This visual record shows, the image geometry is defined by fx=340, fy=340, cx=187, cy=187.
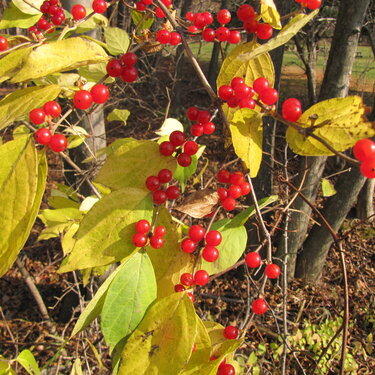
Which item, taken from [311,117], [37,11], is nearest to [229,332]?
[311,117]

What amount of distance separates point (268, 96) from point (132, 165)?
323mm

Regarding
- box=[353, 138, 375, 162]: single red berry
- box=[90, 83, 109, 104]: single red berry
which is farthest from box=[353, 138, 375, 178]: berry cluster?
box=[90, 83, 109, 104]: single red berry

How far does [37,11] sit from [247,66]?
687 millimetres

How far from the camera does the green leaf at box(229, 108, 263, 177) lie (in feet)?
2.16

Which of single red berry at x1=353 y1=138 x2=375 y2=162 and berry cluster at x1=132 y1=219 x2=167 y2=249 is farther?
berry cluster at x1=132 y1=219 x2=167 y2=249

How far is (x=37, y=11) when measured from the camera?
40.5 inches

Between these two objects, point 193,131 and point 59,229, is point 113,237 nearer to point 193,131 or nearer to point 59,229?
point 193,131

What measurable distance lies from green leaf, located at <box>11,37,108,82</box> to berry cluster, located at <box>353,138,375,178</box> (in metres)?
0.49

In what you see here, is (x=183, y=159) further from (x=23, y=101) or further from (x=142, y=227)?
(x=23, y=101)

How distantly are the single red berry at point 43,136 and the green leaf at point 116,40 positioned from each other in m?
0.63

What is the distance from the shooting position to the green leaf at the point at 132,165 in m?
0.74

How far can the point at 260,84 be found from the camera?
2.37 ft

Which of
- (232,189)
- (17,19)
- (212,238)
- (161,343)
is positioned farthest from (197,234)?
(17,19)

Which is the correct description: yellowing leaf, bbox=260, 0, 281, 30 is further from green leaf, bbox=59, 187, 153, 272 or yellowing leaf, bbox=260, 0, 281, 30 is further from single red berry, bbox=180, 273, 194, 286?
single red berry, bbox=180, 273, 194, 286
